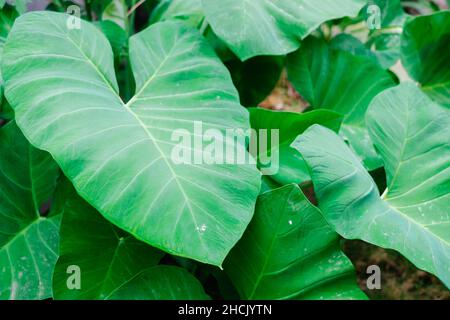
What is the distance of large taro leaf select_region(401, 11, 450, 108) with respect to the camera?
1.58m

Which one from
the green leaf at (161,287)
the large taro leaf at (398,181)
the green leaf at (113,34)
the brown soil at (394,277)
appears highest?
the green leaf at (113,34)

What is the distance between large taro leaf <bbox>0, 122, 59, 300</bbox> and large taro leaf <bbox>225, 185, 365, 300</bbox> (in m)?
0.45

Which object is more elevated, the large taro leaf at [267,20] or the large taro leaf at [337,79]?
the large taro leaf at [267,20]

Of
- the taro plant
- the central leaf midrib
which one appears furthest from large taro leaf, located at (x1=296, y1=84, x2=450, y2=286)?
the central leaf midrib

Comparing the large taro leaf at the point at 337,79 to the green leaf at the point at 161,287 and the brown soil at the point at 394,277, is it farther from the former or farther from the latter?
the green leaf at the point at 161,287

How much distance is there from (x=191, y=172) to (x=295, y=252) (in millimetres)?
276

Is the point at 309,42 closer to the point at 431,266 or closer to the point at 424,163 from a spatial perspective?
the point at 424,163

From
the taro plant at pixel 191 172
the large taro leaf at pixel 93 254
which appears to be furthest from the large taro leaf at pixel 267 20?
the large taro leaf at pixel 93 254

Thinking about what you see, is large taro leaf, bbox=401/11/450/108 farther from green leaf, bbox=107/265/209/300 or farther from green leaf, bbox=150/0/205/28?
green leaf, bbox=107/265/209/300

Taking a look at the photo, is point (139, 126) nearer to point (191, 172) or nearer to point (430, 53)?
point (191, 172)

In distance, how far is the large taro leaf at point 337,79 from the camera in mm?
1572

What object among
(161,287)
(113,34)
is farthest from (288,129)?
(113,34)

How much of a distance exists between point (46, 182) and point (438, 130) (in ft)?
3.08

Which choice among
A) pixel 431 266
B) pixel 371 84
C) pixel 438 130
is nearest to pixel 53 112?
pixel 431 266
